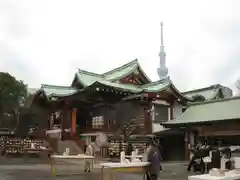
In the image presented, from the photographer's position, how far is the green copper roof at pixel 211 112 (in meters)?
24.0

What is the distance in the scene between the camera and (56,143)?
31.9 meters

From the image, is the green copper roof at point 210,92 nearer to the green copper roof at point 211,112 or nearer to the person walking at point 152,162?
the green copper roof at point 211,112

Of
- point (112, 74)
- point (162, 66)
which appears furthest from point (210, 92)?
point (162, 66)

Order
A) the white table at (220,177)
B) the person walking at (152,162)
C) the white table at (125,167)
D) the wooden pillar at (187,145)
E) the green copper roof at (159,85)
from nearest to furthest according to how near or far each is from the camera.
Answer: the white table at (220,177)
the person walking at (152,162)
the white table at (125,167)
the wooden pillar at (187,145)
the green copper roof at (159,85)

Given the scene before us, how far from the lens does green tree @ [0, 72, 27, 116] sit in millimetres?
47844

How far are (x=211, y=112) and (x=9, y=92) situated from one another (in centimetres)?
3334

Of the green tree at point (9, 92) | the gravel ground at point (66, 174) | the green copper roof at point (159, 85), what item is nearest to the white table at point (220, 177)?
the gravel ground at point (66, 174)

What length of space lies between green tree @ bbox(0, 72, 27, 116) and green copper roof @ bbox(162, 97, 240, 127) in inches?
1166

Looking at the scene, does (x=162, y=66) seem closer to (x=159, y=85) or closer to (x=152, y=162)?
(x=159, y=85)

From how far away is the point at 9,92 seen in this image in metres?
49.0

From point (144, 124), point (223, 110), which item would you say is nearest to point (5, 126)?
point (144, 124)

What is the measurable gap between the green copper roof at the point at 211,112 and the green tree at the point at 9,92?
Answer: 2963 centimetres

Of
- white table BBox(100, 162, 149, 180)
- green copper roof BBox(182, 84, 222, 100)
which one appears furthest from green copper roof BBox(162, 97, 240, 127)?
white table BBox(100, 162, 149, 180)

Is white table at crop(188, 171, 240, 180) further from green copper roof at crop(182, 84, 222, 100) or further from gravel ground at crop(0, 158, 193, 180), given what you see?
green copper roof at crop(182, 84, 222, 100)
